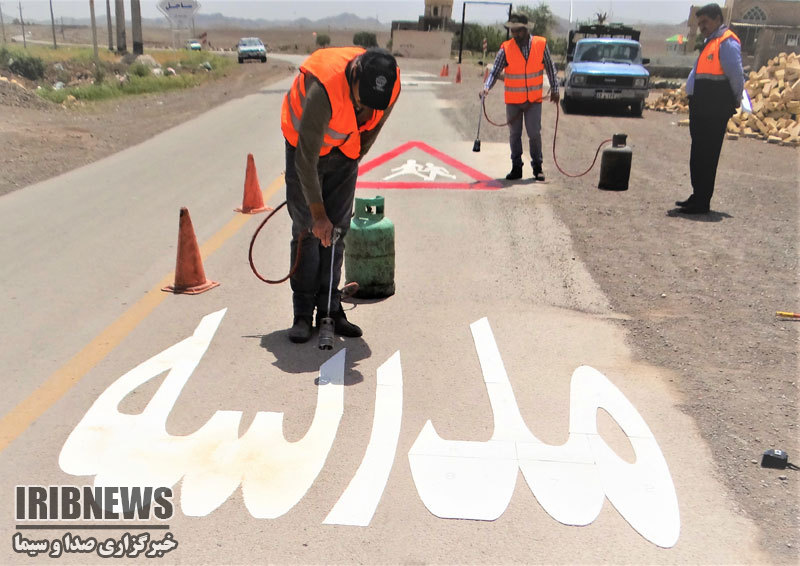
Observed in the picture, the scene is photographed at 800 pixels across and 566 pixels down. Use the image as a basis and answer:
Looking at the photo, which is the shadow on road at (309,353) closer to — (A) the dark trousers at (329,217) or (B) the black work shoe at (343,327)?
(B) the black work shoe at (343,327)

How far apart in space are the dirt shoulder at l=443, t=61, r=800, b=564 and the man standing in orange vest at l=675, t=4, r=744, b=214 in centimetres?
45

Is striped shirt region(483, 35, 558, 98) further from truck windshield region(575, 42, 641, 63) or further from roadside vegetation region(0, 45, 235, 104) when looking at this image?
roadside vegetation region(0, 45, 235, 104)

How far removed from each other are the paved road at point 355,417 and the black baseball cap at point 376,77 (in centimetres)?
163

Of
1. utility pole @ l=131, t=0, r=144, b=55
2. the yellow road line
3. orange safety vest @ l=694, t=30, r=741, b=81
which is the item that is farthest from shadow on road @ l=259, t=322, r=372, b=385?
utility pole @ l=131, t=0, r=144, b=55

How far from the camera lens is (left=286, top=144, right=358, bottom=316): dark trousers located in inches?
202

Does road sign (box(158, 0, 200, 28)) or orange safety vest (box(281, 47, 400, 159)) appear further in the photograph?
road sign (box(158, 0, 200, 28))

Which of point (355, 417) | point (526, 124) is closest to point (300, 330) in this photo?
point (355, 417)

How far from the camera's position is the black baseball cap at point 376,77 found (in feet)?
14.6

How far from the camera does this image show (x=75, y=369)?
15.9ft

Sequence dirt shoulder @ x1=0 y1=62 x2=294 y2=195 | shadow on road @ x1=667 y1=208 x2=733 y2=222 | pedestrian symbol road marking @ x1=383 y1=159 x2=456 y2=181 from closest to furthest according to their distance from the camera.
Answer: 1. shadow on road @ x1=667 y1=208 x2=733 y2=222
2. pedestrian symbol road marking @ x1=383 y1=159 x2=456 y2=181
3. dirt shoulder @ x1=0 y1=62 x2=294 y2=195

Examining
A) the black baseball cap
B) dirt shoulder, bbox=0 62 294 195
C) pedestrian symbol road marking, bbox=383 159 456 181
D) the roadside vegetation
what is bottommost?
the roadside vegetation

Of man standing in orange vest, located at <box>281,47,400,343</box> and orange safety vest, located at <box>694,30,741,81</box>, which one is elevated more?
orange safety vest, located at <box>694,30,741,81</box>

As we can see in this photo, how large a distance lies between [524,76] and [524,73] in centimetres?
4

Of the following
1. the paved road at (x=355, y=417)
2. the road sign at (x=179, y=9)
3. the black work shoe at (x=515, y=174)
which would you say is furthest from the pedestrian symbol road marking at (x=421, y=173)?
the road sign at (x=179, y=9)
